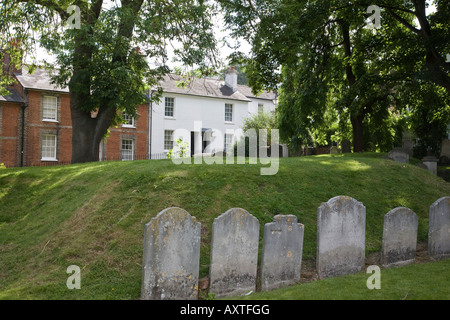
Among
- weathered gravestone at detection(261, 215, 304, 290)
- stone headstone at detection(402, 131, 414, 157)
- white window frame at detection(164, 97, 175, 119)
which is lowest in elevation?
weathered gravestone at detection(261, 215, 304, 290)

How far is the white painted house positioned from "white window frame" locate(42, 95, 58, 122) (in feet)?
26.0

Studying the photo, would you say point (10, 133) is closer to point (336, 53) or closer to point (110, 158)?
point (110, 158)

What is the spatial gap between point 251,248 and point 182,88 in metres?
25.6

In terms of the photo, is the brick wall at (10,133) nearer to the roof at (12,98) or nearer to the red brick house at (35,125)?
the red brick house at (35,125)

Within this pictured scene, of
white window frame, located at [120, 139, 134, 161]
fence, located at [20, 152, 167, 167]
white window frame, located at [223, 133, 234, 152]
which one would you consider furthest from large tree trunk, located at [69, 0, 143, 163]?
white window frame, located at [223, 133, 234, 152]

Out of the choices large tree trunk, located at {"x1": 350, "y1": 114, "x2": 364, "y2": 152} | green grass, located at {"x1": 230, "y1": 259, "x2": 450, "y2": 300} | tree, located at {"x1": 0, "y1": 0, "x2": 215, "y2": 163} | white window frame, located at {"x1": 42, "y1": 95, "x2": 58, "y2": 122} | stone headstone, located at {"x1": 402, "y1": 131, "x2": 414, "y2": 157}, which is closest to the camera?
green grass, located at {"x1": 230, "y1": 259, "x2": 450, "y2": 300}

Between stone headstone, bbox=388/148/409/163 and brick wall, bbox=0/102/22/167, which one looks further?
brick wall, bbox=0/102/22/167

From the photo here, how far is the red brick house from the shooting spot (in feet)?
96.6

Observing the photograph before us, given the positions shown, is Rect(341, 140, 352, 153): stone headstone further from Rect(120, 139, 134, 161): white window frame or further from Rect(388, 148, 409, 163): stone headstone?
Rect(120, 139, 134, 161): white window frame

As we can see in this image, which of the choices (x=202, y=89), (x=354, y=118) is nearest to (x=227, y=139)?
(x=202, y=89)

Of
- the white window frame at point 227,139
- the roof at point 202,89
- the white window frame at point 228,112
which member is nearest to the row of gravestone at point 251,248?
the roof at point 202,89

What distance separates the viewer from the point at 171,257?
5.64 metres

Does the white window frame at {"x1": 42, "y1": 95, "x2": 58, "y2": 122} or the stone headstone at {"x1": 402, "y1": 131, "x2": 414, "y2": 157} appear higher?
the white window frame at {"x1": 42, "y1": 95, "x2": 58, "y2": 122}

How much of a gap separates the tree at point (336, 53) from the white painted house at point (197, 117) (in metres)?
13.8
